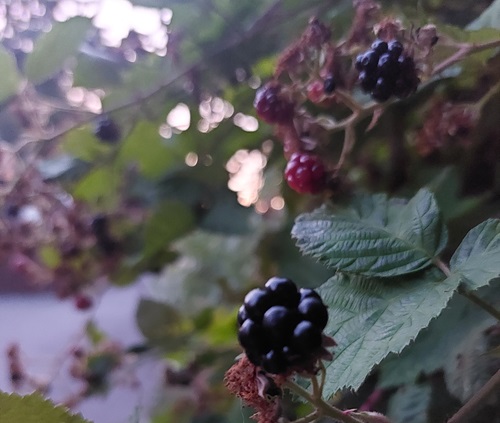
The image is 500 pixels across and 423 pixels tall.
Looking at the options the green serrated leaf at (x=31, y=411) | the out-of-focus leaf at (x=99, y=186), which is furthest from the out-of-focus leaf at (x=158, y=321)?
the green serrated leaf at (x=31, y=411)

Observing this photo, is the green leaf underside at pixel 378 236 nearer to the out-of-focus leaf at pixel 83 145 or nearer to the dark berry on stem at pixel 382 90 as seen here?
the dark berry on stem at pixel 382 90

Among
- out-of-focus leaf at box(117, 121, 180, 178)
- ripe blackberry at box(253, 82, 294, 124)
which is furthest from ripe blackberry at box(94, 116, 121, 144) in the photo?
ripe blackberry at box(253, 82, 294, 124)

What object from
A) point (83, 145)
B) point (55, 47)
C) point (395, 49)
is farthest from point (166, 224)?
point (395, 49)

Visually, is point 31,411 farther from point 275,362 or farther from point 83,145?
point 83,145

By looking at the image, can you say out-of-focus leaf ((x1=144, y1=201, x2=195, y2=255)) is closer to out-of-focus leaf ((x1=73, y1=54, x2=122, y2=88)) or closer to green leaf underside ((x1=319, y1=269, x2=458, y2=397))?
out-of-focus leaf ((x1=73, y1=54, x2=122, y2=88))

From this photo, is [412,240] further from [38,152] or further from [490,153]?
[38,152]
